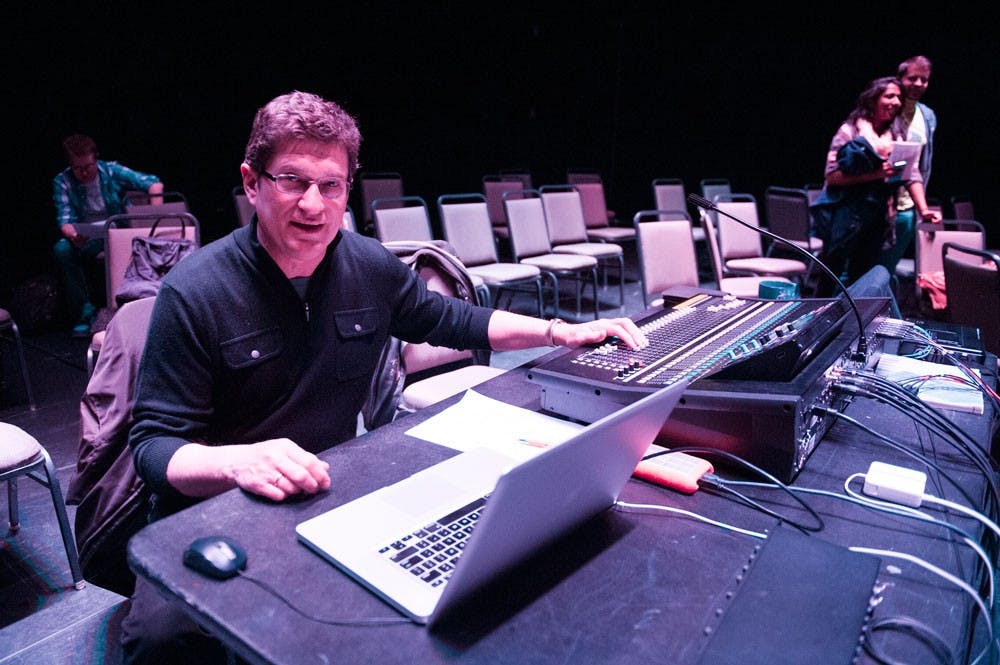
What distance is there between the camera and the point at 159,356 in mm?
1035

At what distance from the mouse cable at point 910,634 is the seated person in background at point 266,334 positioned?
2.03 ft

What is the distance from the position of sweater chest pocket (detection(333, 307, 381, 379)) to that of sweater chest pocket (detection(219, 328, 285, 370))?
4.8 inches

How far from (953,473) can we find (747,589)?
51 cm

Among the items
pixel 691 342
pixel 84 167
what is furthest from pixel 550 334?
pixel 84 167

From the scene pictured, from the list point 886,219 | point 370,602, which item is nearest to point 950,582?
point 370,602

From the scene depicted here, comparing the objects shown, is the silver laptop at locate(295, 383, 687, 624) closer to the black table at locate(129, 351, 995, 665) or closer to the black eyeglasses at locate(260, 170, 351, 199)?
Result: the black table at locate(129, 351, 995, 665)

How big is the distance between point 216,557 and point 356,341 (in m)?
0.65

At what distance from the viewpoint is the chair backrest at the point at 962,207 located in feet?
21.3

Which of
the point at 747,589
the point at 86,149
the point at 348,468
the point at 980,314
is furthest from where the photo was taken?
the point at 86,149

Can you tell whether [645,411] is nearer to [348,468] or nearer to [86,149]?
[348,468]

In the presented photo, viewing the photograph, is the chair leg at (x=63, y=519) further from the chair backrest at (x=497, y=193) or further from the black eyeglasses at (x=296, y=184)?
the chair backrest at (x=497, y=193)

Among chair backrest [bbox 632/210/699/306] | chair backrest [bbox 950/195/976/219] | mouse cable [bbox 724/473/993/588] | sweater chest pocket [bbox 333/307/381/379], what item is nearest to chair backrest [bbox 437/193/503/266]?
chair backrest [bbox 632/210/699/306]

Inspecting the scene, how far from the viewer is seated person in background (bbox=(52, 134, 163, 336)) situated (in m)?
4.39

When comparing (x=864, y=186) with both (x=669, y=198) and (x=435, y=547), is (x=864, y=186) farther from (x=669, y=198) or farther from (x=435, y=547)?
(x=435, y=547)
